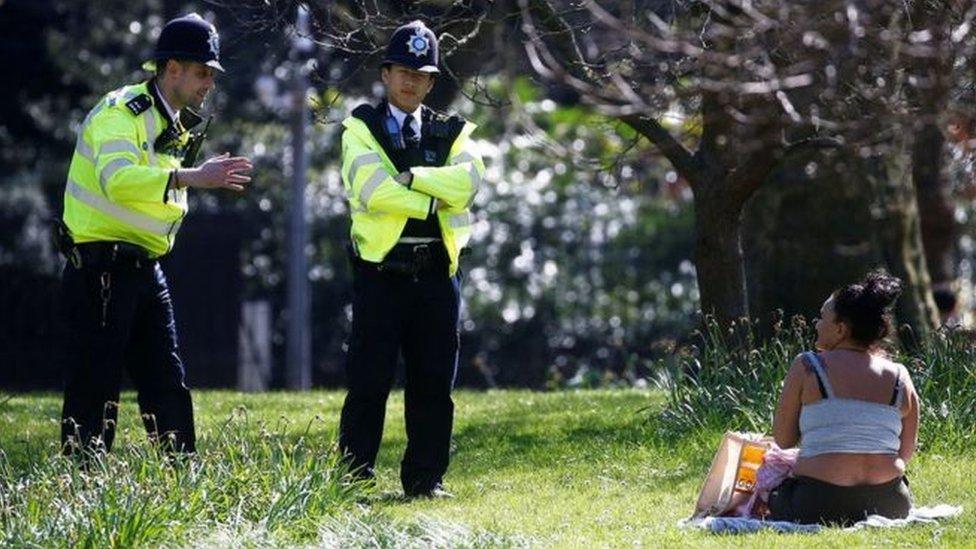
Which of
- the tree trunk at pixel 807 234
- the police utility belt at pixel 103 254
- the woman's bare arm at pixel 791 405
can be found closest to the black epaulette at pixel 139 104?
the police utility belt at pixel 103 254

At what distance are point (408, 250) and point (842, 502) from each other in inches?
85.8

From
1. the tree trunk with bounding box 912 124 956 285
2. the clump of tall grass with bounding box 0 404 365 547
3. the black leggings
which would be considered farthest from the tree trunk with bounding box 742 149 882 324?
the clump of tall grass with bounding box 0 404 365 547

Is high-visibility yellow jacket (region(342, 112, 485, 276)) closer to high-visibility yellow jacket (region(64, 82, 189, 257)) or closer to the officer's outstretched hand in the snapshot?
the officer's outstretched hand

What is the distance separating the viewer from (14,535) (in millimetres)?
7293

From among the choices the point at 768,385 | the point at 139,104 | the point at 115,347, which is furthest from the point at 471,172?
the point at 768,385

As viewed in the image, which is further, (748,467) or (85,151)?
(85,151)

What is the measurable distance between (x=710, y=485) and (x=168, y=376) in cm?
242

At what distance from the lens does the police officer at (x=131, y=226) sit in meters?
8.61

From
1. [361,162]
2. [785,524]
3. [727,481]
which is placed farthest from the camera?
[361,162]

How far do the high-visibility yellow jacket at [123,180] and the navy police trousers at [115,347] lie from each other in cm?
11

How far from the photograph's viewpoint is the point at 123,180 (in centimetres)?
854

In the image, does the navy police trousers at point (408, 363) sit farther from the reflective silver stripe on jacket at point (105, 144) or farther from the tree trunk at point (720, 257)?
the tree trunk at point (720, 257)

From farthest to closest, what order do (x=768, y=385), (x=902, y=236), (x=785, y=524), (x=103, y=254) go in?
(x=902, y=236)
(x=768, y=385)
(x=103, y=254)
(x=785, y=524)

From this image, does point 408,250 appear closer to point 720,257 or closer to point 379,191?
point 379,191
